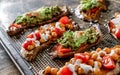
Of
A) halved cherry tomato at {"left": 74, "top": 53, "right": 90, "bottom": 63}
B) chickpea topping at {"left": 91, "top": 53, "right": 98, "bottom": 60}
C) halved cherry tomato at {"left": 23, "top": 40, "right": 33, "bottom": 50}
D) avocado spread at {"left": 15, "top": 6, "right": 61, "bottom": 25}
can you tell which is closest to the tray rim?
halved cherry tomato at {"left": 23, "top": 40, "right": 33, "bottom": 50}

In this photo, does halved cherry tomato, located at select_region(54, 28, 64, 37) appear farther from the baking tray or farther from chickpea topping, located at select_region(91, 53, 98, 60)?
chickpea topping, located at select_region(91, 53, 98, 60)

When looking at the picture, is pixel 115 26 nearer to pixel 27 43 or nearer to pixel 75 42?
pixel 75 42

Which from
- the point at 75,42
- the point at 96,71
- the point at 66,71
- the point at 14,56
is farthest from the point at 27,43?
the point at 96,71

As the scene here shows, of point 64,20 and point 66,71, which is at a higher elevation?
point 64,20

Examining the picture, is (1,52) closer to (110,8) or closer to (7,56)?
(7,56)

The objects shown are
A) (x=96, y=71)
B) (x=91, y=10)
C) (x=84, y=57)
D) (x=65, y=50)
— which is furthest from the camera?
(x=91, y=10)

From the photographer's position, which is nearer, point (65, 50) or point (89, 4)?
point (65, 50)
